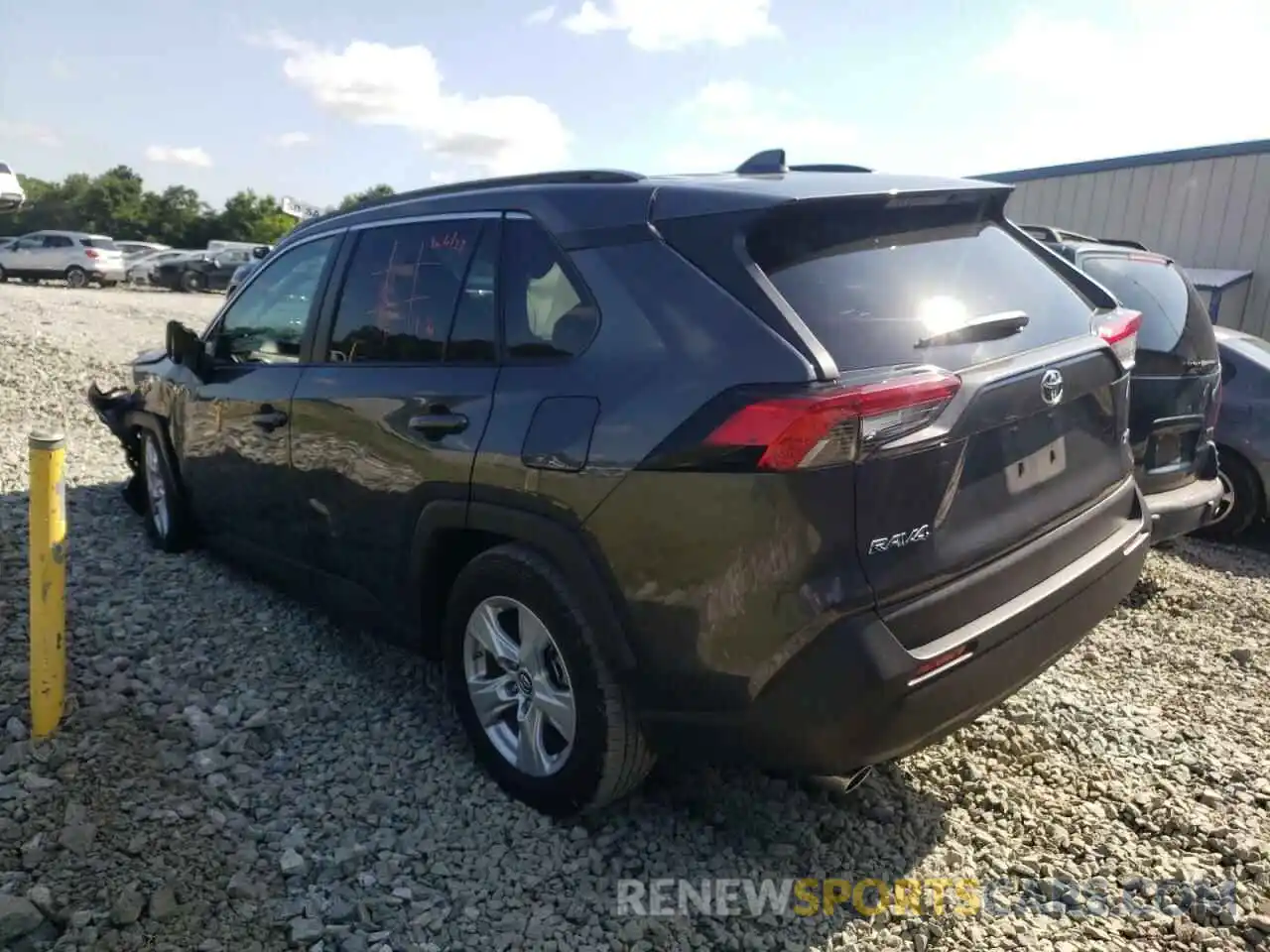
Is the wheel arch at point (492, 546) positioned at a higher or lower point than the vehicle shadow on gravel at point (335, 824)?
higher

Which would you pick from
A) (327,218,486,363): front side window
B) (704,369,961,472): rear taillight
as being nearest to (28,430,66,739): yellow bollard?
(327,218,486,363): front side window

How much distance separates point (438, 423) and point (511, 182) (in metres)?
0.86

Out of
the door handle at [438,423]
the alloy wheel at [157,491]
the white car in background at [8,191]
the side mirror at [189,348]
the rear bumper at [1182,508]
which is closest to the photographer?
the door handle at [438,423]

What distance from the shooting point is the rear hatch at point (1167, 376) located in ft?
15.1

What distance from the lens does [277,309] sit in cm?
417

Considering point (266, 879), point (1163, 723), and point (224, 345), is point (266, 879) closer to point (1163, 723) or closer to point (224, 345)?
point (224, 345)

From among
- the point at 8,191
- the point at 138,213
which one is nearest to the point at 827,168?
the point at 8,191

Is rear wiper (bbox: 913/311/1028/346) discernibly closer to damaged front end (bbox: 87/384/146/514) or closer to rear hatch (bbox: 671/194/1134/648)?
rear hatch (bbox: 671/194/1134/648)

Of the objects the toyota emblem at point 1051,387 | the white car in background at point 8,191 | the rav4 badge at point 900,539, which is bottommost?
the rav4 badge at point 900,539

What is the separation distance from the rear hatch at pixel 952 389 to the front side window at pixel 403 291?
1.18 m

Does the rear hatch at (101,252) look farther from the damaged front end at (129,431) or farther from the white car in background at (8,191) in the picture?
the damaged front end at (129,431)

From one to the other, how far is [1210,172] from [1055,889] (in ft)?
42.8

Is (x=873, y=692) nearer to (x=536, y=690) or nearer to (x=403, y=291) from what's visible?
(x=536, y=690)

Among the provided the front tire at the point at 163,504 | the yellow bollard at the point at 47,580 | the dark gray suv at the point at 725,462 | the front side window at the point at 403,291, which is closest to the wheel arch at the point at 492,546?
the dark gray suv at the point at 725,462
